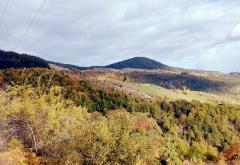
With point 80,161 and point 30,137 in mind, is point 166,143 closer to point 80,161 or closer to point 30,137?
point 30,137

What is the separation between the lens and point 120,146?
6178 centimetres

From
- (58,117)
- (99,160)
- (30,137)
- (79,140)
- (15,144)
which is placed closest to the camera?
(99,160)

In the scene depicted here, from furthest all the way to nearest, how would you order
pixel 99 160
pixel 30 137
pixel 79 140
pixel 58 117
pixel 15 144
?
pixel 58 117 → pixel 30 137 → pixel 15 144 → pixel 79 140 → pixel 99 160

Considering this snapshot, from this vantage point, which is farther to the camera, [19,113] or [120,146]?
[19,113]

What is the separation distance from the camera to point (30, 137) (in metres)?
75.3

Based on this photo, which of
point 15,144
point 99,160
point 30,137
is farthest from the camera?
Result: point 30,137

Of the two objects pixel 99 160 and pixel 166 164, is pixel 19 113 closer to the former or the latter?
pixel 99 160

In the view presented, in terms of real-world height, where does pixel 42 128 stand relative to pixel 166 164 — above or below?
above

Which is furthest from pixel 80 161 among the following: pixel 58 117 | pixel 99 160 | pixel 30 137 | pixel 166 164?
pixel 166 164

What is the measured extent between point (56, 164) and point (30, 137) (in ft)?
40.2

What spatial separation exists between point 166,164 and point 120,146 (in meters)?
60.0

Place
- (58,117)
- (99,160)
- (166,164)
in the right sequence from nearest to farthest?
(99,160), (58,117), (166,164)

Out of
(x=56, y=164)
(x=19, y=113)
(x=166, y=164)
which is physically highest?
(x=19, y=113)

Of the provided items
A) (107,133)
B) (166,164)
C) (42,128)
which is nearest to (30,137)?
(42,128)
